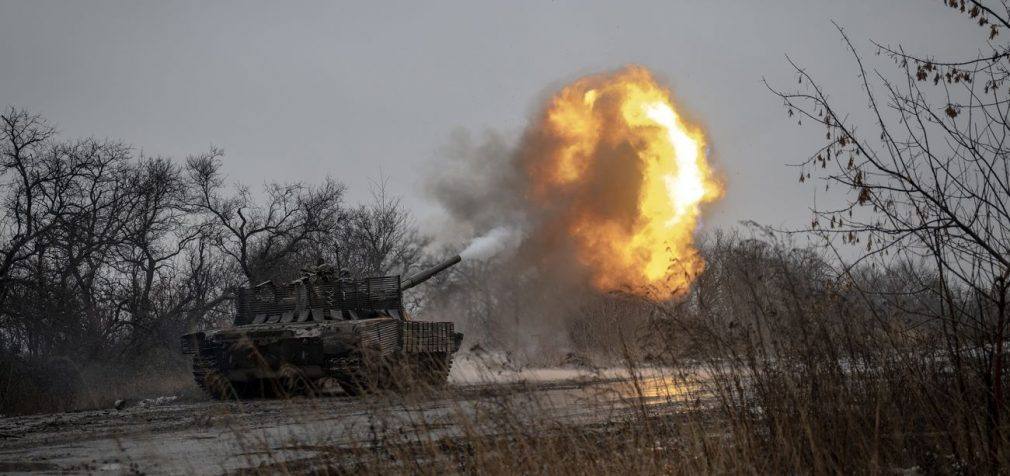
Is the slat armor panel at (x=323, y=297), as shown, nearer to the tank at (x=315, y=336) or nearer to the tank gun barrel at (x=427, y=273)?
the tank at (x=315, y=336)

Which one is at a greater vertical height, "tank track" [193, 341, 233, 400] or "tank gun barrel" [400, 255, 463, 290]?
"tank gun barrel" [400, 255, 463, 290]

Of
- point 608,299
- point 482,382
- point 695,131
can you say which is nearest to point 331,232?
point 608,299

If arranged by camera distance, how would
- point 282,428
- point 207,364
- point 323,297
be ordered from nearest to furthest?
point 282,428, point 207,364, point 323,297

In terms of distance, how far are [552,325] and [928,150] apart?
31.7 metres

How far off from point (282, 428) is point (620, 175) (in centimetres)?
1411

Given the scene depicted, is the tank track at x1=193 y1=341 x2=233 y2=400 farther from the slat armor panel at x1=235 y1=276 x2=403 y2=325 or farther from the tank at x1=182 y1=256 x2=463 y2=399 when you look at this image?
the slat armor panel at x1=235 y1=276 x2=403 y2=325

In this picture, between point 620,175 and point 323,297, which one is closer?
point 323,297

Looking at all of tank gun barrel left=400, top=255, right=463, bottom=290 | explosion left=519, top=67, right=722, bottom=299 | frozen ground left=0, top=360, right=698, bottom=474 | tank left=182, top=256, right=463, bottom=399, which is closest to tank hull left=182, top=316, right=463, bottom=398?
tank left=182, top=256, right=463, bottom=399

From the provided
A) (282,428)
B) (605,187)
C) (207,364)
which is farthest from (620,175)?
(282,428)

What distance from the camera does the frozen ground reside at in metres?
6.29

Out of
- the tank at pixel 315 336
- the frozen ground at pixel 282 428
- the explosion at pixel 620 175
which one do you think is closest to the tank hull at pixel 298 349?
the tank at pixel 315 336

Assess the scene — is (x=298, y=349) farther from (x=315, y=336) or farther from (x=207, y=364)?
(x=207, y=364)

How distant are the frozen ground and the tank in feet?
9.72

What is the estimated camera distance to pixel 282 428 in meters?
10.8
